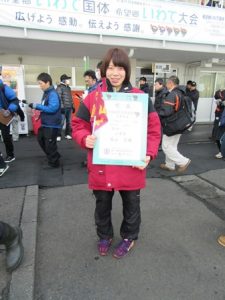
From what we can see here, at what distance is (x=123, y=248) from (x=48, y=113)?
9.39 feet

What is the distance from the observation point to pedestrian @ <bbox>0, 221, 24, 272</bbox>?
2.13 metres

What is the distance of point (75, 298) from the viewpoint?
1.97 metres

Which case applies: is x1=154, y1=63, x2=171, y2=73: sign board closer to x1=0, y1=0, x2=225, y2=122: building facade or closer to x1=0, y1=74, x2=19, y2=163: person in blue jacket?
x1=0, y1=0, x2=225, y2=122: building facade

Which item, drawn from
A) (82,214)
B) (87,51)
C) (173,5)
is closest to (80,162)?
(82,214)

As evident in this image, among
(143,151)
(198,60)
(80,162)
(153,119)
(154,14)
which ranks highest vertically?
(154,14)

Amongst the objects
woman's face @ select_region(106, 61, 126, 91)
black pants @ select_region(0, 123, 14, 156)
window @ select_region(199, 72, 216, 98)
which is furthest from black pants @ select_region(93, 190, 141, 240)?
window @ select_region(199, 72, 216, 98)

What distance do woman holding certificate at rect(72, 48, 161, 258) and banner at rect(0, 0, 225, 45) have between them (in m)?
4.98

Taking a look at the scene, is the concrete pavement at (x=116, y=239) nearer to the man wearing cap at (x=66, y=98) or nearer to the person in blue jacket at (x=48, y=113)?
the person in blue jacket at (x=48, y=113)

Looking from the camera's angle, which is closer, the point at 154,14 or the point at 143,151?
the point at 143,151

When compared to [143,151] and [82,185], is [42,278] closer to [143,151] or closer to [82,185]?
[143,151]

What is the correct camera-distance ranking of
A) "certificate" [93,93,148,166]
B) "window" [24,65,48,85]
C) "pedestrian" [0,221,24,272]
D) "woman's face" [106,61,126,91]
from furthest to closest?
"window" [24,65,48,85] < "pedestrian" [0,221,24,272] < "woman's face" [106,61,126,91] < "certificate" [93,93,148,166]

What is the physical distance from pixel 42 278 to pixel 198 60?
9.78m

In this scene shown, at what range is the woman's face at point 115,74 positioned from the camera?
203cm

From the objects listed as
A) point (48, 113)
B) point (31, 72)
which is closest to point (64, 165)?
point (48, 113)
